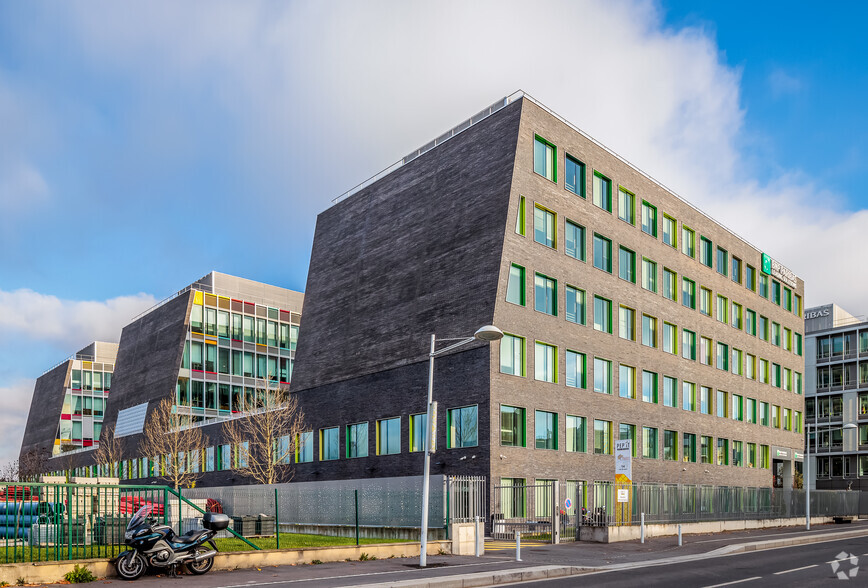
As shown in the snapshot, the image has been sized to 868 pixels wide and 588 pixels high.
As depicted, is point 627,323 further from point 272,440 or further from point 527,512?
point 272,440

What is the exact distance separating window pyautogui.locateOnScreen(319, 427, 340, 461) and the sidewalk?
19.3m

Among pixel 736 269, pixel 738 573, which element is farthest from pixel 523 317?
pixel 736 269

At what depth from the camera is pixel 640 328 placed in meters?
47.8

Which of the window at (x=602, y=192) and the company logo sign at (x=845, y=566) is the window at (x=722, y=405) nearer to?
the window at (x=602, y=192)

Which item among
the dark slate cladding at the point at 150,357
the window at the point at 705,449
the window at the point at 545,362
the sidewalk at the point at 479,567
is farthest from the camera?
the dark slate cladding at the point at 150,357

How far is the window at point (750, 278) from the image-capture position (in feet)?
200

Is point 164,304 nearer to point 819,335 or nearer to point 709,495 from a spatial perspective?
point 709,495

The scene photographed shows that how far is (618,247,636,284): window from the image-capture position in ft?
155

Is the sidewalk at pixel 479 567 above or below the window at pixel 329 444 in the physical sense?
below

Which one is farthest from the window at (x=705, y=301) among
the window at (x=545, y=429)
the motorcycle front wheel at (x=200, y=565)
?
the motorcycle front wheel at (x=200, y=565)

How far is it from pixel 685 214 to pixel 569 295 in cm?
1551

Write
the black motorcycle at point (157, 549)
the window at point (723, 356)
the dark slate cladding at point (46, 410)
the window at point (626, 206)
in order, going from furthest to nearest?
the dark slate cladding at point (46, 410)
the window at point (723, 356)
the window at point (626, 206)
the black motorcycle at point (157, 549)

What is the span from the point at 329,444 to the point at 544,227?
18.5 m

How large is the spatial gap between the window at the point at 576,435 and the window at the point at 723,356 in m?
18.5
